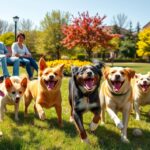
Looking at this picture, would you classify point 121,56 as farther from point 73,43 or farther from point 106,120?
point 106,120

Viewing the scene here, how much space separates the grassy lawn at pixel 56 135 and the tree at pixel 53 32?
3887 centimetres

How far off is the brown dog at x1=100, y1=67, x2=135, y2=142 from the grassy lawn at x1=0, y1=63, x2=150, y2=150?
0.32 m

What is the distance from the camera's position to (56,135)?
5.49m

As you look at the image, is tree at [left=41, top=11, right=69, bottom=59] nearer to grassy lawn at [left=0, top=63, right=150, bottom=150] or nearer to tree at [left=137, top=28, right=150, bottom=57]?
tree at [left=137, top=28, right=150, bottom=57]

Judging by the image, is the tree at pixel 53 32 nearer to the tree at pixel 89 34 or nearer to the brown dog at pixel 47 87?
the tree at pixel 89 34

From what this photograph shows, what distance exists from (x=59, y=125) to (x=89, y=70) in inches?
61.2

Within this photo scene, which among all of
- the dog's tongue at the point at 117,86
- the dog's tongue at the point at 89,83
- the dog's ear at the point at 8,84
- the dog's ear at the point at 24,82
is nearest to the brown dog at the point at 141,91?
the dog's tongue at the point at 117,86

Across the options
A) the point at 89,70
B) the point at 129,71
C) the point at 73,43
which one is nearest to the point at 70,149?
the point at 89,70

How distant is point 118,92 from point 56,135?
1.32m

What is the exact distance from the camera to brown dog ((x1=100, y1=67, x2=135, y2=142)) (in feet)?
18.1

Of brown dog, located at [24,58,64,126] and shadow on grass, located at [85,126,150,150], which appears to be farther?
brown dog, located at [24,58,64,126]

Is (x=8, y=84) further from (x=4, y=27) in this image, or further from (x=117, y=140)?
(x=4, y=27)

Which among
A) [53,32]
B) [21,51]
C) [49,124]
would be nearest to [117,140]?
[49,124]

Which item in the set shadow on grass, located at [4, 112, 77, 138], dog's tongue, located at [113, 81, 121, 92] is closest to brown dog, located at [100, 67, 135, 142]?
dog's tongue, located at [113, 81, 121, 92]
